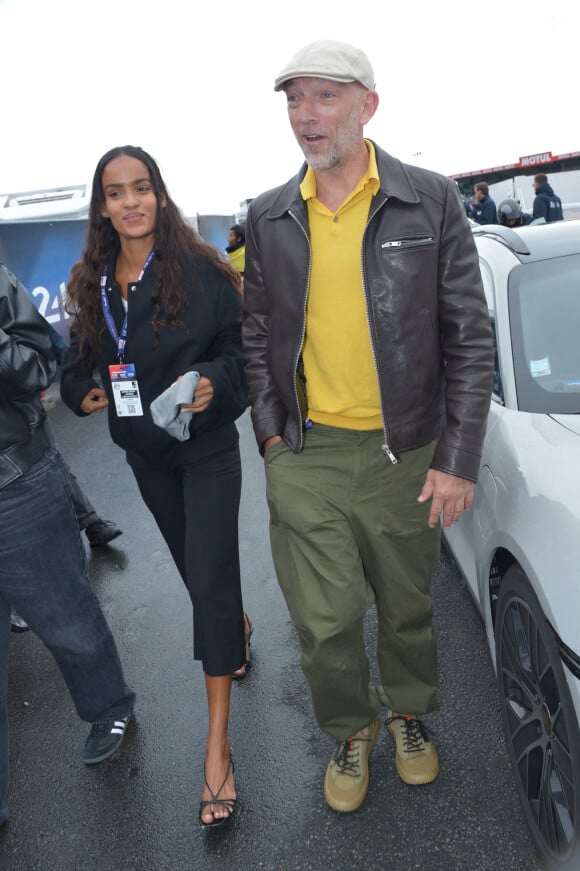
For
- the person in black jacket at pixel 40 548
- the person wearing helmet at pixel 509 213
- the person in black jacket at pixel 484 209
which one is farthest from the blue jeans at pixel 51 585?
the person in black jacket at pixel 484 209

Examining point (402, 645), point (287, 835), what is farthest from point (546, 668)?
point (287, 835)

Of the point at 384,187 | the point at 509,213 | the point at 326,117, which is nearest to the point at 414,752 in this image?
the point at 384,187

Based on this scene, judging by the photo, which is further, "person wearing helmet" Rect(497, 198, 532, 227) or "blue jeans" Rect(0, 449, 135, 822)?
"person wearing helmet" Rect(497, 198, 532, 227)

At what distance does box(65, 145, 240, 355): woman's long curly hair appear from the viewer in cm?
235

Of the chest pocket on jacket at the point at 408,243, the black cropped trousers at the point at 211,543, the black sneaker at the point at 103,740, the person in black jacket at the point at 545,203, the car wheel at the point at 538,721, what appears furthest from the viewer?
the person in black jacket at the point at 545,203

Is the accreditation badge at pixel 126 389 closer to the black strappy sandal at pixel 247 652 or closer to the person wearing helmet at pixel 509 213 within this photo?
the black strappy sandal at pixel 247 652

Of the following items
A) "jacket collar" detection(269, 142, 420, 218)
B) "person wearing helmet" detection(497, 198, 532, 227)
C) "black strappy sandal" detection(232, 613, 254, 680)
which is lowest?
"black strappy sandal" detection(232, 613, 254, 680)

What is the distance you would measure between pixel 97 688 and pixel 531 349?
1939 mm

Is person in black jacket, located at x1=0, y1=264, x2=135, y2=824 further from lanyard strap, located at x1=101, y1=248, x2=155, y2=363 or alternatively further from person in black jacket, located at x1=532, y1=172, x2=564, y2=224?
person in black jacket, located at x1=532, y1=172, x2=564, y2=224

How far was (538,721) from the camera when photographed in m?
2.06

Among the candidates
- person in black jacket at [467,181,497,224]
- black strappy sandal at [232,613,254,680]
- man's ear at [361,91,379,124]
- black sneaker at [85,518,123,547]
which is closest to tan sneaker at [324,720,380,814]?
black strappy sandal at [232,613,254,680]

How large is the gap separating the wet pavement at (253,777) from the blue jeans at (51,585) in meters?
0.25

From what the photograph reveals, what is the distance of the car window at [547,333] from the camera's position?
242cm

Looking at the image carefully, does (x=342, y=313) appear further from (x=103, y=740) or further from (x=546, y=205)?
(x=546, y=205)
